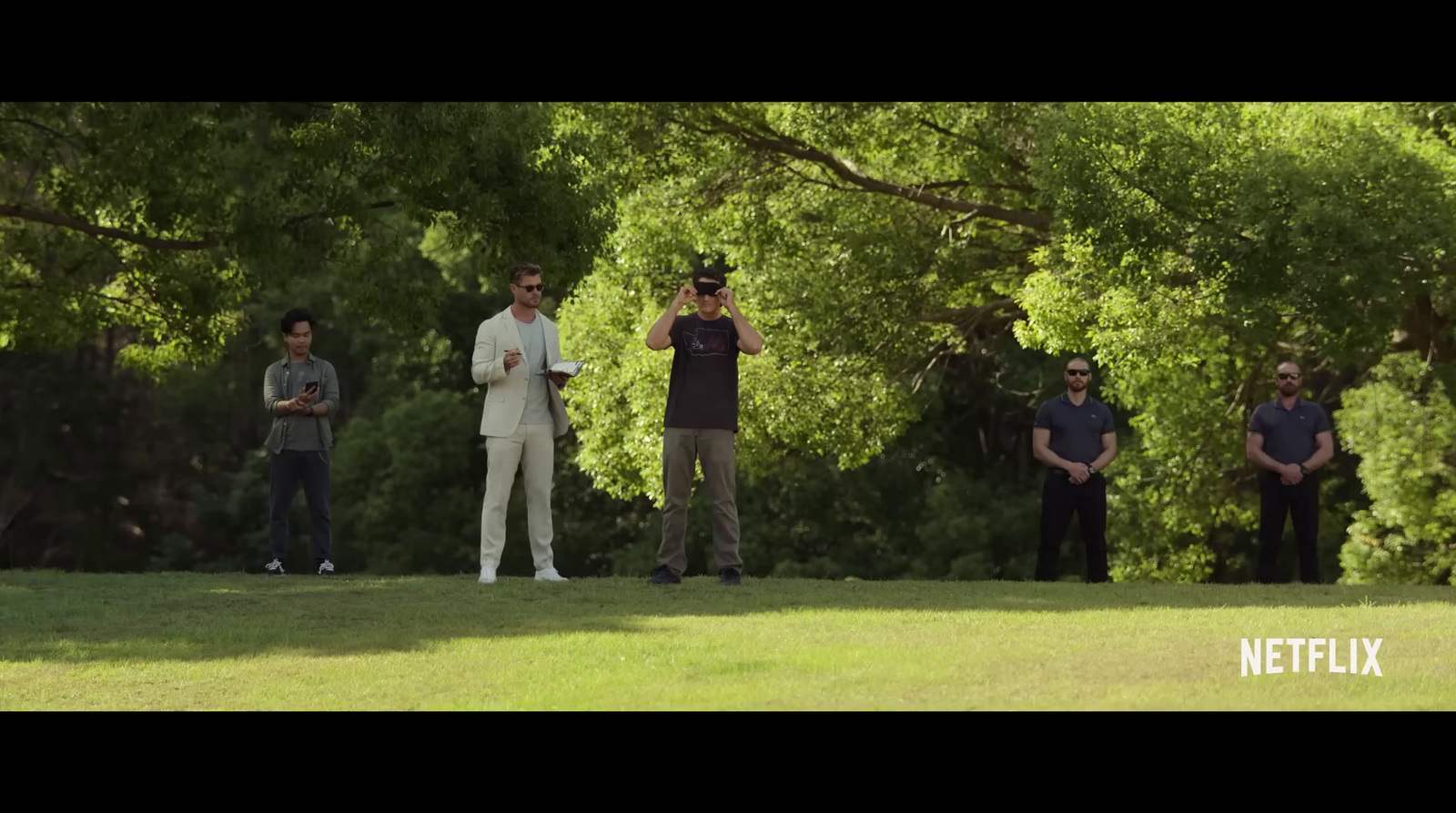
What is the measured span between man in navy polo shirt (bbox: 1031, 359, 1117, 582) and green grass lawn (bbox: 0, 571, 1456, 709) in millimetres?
1092

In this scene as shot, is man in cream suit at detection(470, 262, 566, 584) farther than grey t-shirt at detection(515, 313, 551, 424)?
No

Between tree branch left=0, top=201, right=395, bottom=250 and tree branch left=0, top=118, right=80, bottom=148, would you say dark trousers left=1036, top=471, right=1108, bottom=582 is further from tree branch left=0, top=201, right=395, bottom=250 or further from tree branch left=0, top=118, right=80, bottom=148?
tree branch left=0, top=118, right=80, bottom=148

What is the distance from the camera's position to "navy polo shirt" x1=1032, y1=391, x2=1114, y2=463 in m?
13.8

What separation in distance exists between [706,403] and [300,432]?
12.4ft

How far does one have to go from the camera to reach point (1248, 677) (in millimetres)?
8023

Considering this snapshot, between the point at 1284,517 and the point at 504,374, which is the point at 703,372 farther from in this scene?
the point at 1284,517

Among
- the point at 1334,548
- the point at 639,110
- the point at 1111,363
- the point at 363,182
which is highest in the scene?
the point at 639,110

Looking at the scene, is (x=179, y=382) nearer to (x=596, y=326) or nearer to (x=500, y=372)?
(x=596, y=326)

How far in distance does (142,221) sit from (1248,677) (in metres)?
16.6

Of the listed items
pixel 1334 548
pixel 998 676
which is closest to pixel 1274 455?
pixel 998 676

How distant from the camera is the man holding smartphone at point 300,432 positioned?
549 inches

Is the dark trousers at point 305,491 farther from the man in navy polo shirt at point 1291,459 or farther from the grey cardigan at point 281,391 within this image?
the man in navy polo shirt at point 1291,459

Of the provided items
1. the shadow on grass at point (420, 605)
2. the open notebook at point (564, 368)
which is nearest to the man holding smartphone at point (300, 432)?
the shadow on grass at point (420, 605)

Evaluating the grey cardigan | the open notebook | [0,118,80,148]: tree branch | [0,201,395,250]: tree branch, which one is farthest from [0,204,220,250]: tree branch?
the open notebook
